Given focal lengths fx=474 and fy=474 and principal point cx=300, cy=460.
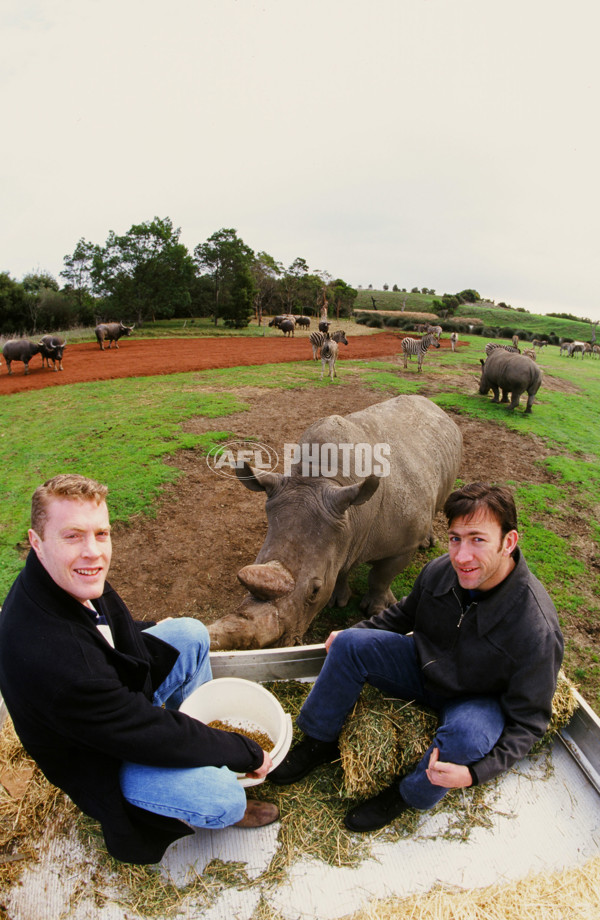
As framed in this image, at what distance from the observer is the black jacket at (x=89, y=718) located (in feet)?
6.20

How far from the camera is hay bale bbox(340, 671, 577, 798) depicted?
8.89 ft

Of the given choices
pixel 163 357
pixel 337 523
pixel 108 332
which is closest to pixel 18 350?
pixel 163 357

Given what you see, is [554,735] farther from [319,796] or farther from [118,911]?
[118,911]

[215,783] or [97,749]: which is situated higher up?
[97,749]

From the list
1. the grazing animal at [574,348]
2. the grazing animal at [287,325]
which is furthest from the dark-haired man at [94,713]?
the grazing animal at [574,348]

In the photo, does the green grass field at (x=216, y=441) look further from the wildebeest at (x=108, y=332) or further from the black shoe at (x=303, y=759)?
the wildebeest at (x=108, y=332)

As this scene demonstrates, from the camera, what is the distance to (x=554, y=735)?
300 centimetres

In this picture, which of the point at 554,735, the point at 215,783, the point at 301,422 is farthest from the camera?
the point at 301,422

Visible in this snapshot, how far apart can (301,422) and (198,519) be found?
16.1ft

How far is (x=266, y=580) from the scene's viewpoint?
315cm

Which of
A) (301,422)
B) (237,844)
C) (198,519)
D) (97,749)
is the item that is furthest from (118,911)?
(301,422)

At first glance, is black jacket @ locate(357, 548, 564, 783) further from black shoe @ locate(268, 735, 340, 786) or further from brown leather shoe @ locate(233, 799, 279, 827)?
brown leather shoe @ locate(233, 799, 279, 827)

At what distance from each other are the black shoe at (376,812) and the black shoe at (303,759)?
12.9 inches

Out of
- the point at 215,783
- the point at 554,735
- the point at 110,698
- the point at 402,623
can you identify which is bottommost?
the point at 554,735
